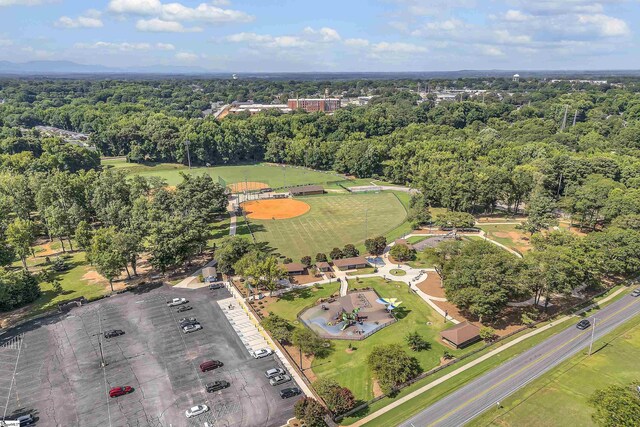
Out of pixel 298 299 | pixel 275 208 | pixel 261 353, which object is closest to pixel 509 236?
pixel 298 299

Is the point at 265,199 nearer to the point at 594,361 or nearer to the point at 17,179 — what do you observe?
the point at 17,179

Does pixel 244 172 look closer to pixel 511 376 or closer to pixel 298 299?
pixel 298 299

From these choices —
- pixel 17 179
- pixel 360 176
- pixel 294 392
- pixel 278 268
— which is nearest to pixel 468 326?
pixel 294 392

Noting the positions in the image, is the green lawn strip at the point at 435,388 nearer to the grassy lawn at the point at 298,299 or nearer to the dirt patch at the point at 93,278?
the grassy lawn at the point at 298,299

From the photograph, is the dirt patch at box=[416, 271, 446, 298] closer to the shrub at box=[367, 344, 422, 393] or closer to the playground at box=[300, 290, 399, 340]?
the playground at box=[300, 290, 399, 340]

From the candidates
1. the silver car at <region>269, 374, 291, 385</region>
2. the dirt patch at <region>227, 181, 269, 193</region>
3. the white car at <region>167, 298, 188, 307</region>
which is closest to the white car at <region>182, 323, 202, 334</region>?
the white car at <region>167, 298, 188, 307</region>

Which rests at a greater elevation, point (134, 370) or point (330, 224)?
point (330, 224)
